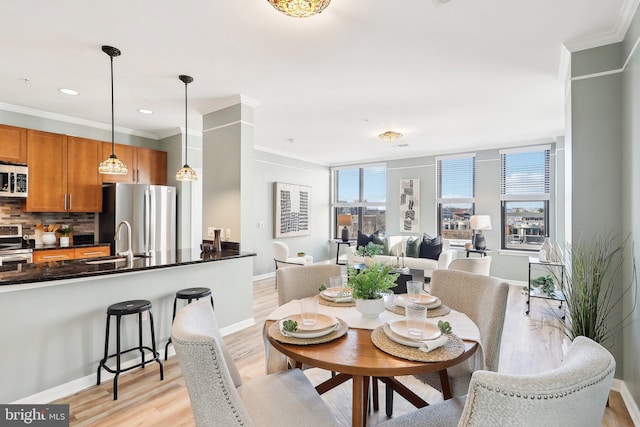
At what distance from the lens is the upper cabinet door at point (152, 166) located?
4921 mm

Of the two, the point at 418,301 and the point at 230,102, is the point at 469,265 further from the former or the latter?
the point at 230,102

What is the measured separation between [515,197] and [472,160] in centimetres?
107

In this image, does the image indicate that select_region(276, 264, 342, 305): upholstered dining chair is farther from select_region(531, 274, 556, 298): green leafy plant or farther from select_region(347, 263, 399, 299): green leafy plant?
select_region(531, 274, 556, 298): green leafy plant

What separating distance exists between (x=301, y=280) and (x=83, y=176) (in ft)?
12.5

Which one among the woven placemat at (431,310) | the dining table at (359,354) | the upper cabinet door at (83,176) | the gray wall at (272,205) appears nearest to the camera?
the dining table at (359,354)

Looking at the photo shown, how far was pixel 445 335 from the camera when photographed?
4.65ft

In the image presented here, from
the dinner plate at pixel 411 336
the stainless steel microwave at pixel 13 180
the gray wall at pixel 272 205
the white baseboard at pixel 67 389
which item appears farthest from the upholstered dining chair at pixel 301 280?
the stainless steel microwave at pixel 13 180

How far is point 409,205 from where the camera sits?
7.05m

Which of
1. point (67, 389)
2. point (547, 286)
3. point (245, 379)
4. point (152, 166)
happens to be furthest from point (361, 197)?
point (67, 389)

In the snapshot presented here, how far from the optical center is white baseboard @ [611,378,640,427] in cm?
201

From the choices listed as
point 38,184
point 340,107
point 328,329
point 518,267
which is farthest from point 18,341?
point 518,267

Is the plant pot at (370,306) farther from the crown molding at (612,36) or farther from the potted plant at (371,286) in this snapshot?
the crown molding at (612,36)

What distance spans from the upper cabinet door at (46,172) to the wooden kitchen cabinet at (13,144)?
47 millimetres

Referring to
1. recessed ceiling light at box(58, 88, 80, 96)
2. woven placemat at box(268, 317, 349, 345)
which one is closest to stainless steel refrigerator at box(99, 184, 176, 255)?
recessed ceiling light at box(58, 88, 80, 96)
